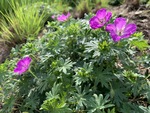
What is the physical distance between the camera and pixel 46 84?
195 centimetres

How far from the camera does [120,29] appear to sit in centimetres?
188

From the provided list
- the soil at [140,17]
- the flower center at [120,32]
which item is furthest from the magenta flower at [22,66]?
the soil at [140,17]

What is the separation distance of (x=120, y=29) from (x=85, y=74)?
1.20 feet

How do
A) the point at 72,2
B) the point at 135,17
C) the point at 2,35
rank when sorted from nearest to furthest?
1. the point at 135,17
2. the point at 2,35
3. the point at 72,2

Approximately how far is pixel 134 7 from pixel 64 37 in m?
1.95

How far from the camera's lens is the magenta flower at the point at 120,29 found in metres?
1.82

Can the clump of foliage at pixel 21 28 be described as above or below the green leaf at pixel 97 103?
below

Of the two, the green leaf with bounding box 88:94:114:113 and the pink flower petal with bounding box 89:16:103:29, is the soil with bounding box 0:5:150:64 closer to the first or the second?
the pink flower petal with bounding box 89:16:103:29

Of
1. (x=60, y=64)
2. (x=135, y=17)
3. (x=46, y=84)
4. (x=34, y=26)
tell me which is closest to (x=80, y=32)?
(x=60, y=64)

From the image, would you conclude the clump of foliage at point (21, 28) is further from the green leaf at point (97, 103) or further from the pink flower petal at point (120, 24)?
the green leaf at point (97, 103)

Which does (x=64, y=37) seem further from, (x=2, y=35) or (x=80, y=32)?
(x=2, y=35)

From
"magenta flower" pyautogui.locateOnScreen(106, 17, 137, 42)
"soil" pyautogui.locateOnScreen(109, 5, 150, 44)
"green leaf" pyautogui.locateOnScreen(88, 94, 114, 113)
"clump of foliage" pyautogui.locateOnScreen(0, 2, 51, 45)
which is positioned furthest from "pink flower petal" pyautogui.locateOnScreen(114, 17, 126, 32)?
"clump of foliage" pyautogui.locateOnScreen(0, 2, 51, 45)

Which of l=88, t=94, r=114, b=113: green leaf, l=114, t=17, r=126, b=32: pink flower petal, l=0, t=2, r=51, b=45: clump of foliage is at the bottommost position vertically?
l=0, t=2, r=51, b=45: clump of foliage

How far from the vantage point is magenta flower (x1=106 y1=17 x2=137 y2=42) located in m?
1.82
